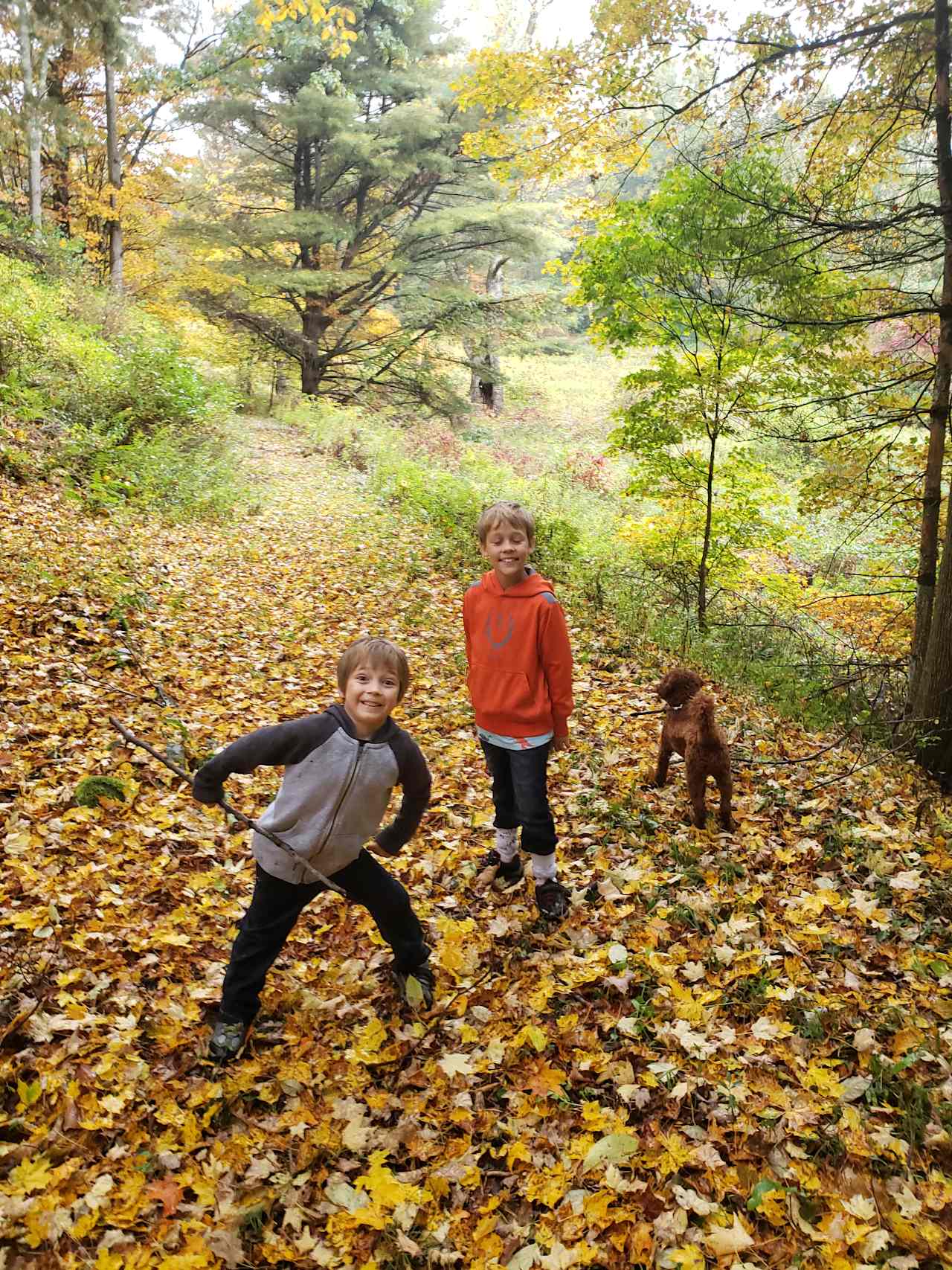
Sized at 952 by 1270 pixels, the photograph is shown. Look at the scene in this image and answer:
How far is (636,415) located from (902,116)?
3.07m

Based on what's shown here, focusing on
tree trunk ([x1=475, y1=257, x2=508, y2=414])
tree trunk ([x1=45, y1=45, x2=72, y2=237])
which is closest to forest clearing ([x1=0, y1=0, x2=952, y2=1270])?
tree trunk ([x1=45, y1=45, x2=72, y2=237])

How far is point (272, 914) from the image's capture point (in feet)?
9.51

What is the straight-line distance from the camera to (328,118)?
1627 centimetres

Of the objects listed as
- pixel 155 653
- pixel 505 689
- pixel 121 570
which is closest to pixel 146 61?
pixel 121 570

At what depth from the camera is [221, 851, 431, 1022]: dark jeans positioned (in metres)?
2.89

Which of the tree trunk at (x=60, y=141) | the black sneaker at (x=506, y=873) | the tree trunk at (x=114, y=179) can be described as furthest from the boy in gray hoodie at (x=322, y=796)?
the tree trunk at (x=60, y=141)

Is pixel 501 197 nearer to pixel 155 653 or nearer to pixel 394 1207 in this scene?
pixel 155 653

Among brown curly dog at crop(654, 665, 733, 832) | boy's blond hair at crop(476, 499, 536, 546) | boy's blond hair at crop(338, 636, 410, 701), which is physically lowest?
brown curly dog at crop(654, 665, 733, 832)

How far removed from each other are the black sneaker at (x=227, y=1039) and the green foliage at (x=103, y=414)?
7.54 m

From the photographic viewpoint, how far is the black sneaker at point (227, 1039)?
116 inches

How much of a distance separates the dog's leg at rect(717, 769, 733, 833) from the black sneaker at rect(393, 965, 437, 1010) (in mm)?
2075

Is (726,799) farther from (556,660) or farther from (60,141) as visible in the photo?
(60,141)

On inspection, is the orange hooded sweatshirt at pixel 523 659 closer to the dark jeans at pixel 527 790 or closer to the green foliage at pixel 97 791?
the dark jeans at pixel 527 790

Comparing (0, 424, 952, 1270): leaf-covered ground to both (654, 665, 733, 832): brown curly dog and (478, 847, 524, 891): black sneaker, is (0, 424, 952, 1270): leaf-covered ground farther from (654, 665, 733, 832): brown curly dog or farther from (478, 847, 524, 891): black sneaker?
(654, 665, 733, 832): brown curly dog
